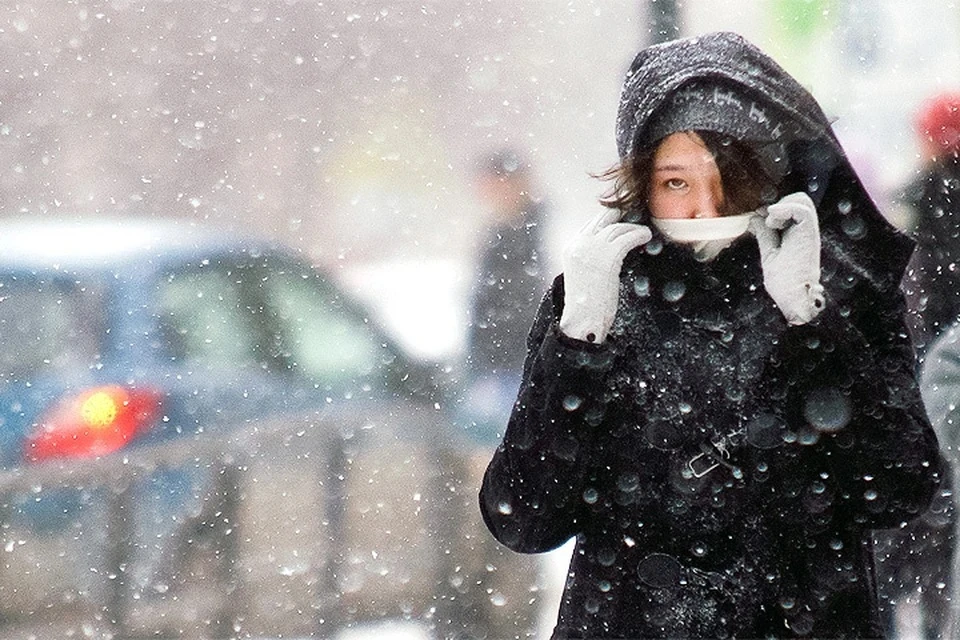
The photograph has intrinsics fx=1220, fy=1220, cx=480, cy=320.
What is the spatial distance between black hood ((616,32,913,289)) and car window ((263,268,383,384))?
6.33 ft

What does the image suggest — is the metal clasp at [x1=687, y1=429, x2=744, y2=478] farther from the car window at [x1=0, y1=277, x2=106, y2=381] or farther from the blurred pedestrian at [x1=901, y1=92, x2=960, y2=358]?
the car window at [x1=0, y1=277, x2=106, y2=381]

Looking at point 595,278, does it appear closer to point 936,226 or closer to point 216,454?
point 936,226

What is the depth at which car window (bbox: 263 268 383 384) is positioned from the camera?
3877mm

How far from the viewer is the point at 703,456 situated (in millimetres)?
1984

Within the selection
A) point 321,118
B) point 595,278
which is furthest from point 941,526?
point 321,118

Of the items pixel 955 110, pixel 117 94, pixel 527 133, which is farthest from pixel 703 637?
pixel 117 94

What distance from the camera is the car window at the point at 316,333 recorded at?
3877mm

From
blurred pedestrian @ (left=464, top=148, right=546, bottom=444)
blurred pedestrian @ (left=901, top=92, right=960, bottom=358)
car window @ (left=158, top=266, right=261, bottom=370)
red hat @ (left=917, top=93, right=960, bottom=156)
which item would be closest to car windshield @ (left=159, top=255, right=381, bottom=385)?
car window @ (left=158, top=266, right=261, bottom=370)

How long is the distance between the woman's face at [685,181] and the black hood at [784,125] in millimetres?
46

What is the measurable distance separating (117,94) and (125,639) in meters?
1.73

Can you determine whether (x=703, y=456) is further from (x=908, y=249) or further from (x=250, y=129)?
(x=250, y=129)

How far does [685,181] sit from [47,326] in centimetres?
250

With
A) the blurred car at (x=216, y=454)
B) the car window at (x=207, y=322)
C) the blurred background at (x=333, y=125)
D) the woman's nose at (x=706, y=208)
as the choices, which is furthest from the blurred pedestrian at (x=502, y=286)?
the woman's nose at (x=706, y=208)

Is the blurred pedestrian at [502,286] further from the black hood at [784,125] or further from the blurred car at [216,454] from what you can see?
the black hood at [784,125]
